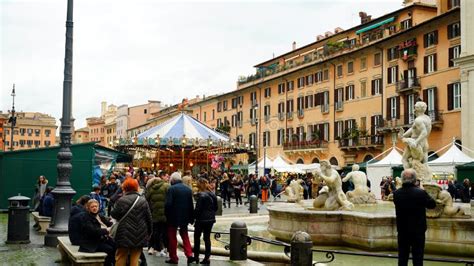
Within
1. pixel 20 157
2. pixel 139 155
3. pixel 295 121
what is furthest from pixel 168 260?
pixel 295 121

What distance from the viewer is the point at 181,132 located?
3133cm

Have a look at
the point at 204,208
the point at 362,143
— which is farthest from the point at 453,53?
the point at 204,208

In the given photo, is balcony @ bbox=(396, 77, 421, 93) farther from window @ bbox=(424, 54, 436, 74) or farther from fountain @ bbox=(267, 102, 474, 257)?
fountain @ bbox=(267, 102, 474, 257)

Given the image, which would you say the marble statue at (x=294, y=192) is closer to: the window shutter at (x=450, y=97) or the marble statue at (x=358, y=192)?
the marble statue at (x=358, y=192)

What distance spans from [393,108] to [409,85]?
257 centimetres

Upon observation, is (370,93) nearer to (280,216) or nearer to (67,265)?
(280,216)

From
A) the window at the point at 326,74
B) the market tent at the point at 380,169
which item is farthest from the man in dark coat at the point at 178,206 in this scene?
the window at the point at 326,74

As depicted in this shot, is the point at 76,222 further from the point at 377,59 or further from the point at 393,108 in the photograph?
the point at 377,59

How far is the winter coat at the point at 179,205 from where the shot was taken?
9.73 metres

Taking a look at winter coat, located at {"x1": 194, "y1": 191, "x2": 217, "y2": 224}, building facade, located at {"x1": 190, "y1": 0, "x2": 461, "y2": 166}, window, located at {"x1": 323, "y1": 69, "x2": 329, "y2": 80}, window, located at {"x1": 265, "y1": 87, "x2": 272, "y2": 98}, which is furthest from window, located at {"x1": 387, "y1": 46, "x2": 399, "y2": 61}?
winter coat, located at {"x1": 194, "y1": 191, "x2": 217, "y2": 224}

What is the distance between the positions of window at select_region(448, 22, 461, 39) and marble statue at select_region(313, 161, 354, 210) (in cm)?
2739

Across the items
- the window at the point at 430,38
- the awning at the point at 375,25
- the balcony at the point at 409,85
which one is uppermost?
Answer: the awning at the point at 375,25

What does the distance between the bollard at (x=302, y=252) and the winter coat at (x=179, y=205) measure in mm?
2016

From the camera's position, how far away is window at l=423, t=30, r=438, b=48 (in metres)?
39.3
